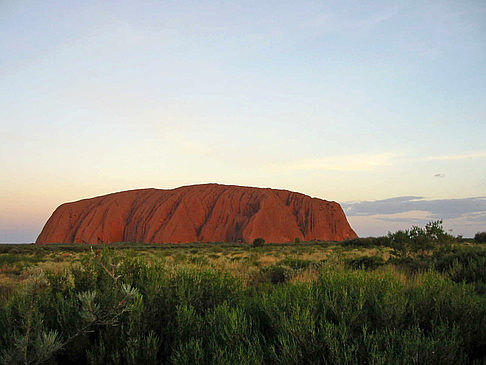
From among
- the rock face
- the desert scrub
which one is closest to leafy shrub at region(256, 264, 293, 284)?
the desert scrub

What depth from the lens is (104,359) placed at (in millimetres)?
3756

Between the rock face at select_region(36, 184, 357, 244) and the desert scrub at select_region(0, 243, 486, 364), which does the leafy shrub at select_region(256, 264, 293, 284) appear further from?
the rock face at select_region(36, 184, 357, 244)

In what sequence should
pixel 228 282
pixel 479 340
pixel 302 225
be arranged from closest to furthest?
1. pixel 479 340
2. pixel 228 282
3. pixel 302 225

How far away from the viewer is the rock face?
221ft

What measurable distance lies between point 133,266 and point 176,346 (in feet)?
9.12

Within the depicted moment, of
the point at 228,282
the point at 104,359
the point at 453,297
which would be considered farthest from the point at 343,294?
the point at 104,359

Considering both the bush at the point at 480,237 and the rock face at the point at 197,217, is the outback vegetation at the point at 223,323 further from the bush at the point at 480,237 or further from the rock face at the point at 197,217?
the rock face at the point at 197,217

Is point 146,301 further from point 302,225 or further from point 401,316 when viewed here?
point 302,225

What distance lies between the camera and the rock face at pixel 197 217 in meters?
67.4

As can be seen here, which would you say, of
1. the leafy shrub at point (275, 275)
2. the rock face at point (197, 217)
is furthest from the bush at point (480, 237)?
the leafy shrub at point (275, 275)

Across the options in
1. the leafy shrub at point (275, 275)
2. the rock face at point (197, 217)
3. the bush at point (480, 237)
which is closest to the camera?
the leafy shrub at point (275, 275)

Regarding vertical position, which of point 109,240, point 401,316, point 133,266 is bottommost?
point 109,240

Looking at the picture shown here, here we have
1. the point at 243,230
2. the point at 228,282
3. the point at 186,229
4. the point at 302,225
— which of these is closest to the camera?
the point at 228,282

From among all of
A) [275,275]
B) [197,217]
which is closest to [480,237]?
[275,275]
